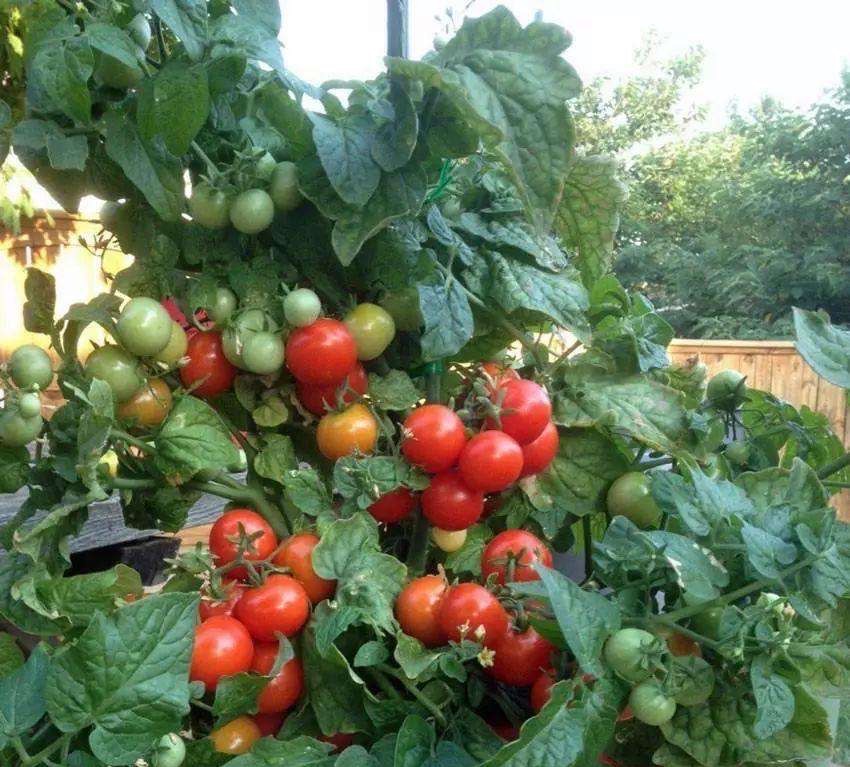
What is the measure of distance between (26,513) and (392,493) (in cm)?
23

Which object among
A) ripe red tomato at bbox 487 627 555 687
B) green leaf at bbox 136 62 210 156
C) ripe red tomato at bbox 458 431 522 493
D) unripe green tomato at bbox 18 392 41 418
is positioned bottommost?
ripe red tomato at bbox 487 627 555 687

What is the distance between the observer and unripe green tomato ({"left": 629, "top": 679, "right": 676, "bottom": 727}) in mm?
418

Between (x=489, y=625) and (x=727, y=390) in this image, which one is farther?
(x=727, y=390)

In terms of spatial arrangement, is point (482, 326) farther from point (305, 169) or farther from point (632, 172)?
point (632, 172)

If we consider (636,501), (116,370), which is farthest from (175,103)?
(636,501)

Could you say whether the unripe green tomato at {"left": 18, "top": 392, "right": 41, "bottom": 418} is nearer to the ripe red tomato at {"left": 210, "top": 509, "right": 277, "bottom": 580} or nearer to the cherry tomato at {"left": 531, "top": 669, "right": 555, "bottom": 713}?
the ripe red tomato at {"left": 210, "top": 509, "right": 277, "bottom": 580}

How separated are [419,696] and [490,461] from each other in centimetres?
13

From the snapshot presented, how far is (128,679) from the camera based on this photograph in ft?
1.35

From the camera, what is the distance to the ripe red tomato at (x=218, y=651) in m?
0.45

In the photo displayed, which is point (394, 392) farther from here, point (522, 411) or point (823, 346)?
point (823, 346)

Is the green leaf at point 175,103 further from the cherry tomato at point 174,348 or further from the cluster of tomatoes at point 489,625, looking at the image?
the cluster of tomatoes at point 489,625

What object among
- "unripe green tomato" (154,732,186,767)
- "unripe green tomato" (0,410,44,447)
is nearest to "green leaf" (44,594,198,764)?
"unripe green tomato" (154,732,186,767)

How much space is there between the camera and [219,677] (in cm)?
45

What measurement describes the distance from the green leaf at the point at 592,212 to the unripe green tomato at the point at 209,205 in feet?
0.73
